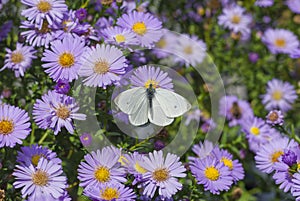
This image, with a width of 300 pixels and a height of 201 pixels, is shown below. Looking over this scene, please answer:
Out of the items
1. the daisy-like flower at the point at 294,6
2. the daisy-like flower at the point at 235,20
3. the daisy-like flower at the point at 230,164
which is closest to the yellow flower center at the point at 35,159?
the daisy-like flower at the point at 230,164

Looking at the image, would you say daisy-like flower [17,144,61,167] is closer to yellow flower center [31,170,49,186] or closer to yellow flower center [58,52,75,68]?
yellow flower center [31,170,49,186]

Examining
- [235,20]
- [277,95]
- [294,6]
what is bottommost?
[277,95]

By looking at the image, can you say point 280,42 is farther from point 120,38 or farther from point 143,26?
point 120,38

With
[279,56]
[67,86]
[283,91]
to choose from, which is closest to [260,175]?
[283,91]

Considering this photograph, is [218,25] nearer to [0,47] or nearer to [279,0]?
[279,0]

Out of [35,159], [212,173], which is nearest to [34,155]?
[35,159]

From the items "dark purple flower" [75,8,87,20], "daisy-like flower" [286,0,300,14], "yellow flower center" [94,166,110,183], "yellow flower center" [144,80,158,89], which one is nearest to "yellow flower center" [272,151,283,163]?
"yellow flower center" [144,80,158,89]

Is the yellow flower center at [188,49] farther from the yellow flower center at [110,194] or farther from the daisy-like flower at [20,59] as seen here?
the yellow flower center at [110,194]
